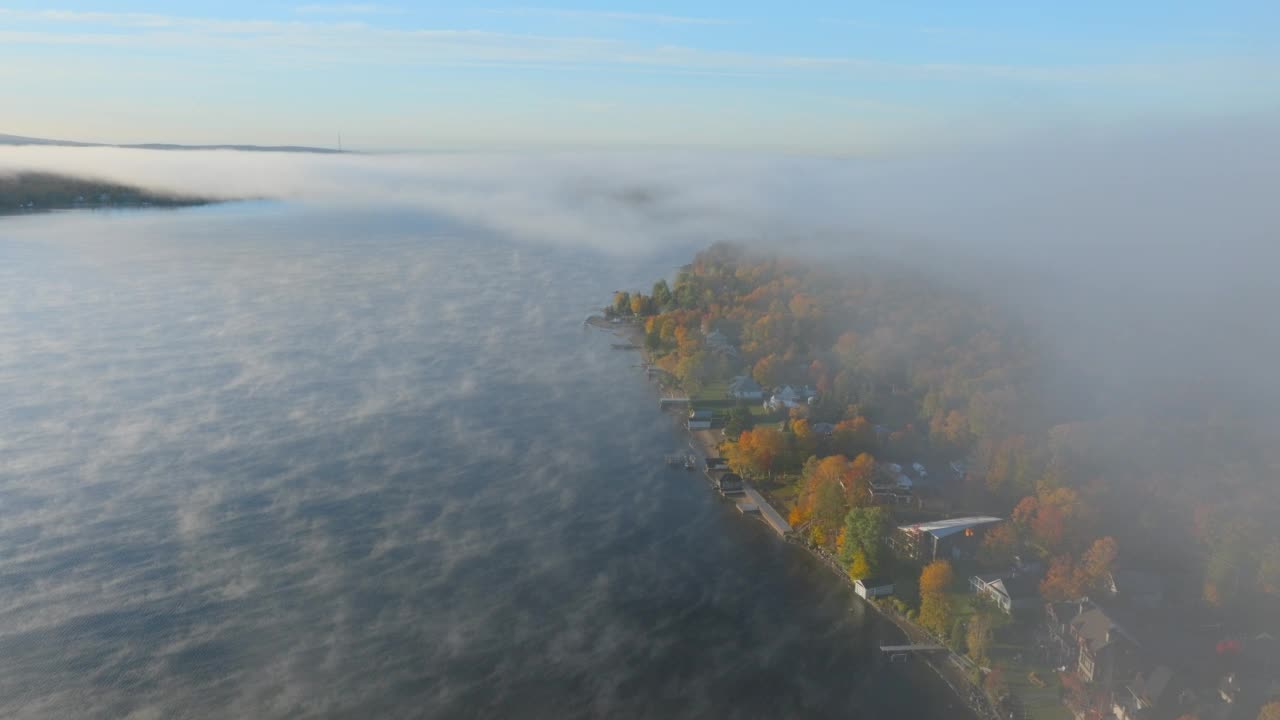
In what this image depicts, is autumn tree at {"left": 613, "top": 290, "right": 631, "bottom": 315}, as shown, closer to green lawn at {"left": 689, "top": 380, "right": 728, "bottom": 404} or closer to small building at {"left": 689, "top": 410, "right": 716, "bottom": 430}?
green lawn at {"left": 689, "top": 380, "right": 728, "bottom": 404}

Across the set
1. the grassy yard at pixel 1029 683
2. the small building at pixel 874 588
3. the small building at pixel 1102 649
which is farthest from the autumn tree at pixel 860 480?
the small building at pixel 1102 649

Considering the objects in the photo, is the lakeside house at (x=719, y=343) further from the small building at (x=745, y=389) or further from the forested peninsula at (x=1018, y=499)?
the small building at (x=745, y=389)

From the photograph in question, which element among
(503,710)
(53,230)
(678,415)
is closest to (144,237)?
(53,230)

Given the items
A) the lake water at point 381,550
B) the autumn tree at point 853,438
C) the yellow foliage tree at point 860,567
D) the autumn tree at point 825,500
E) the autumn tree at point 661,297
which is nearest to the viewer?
the lake water at point 381,550

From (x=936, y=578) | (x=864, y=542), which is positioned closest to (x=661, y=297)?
(x=864, y=542)

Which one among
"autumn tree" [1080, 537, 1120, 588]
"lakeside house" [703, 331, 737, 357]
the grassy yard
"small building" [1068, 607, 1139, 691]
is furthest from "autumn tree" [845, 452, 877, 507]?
"lakeside house" [703, 331, 737, 357]

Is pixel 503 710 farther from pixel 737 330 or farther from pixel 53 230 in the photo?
pixel 53 230
